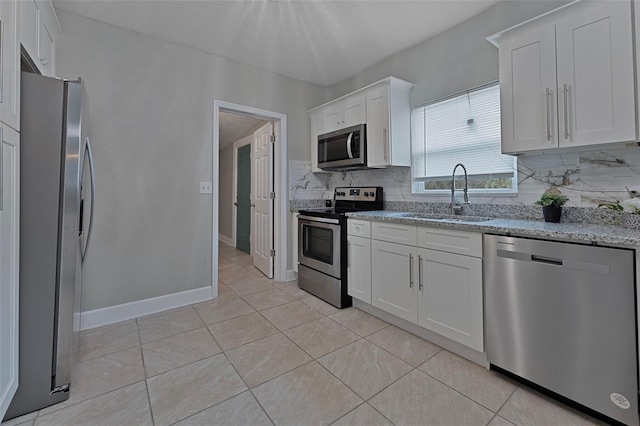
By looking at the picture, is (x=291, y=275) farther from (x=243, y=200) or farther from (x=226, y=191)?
(x=226, y=191)

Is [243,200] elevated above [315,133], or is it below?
below

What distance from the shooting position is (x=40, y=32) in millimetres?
1842

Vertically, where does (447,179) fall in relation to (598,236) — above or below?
above

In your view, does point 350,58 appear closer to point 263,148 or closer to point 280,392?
point 263,148

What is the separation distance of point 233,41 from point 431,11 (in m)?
1.79

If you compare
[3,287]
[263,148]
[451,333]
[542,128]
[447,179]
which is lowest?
[451,333]

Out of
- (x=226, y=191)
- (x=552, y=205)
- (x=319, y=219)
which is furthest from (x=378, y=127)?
(x=226, y=191)

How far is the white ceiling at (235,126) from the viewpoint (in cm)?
447

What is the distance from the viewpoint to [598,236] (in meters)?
1.30

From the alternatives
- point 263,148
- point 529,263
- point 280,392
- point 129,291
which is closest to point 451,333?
point 529,263

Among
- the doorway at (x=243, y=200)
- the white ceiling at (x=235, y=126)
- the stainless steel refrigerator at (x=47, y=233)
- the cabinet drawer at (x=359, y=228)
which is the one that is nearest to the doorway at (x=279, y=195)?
the white ceiling at (x=235, y=126)

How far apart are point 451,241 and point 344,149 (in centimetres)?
167

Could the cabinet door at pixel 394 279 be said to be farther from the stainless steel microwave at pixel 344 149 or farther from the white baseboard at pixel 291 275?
the white baseboard at pixel 291 275

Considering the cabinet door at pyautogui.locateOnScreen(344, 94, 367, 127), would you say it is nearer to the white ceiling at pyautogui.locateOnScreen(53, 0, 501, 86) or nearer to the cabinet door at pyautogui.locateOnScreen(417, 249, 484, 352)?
the white ceiling at pyautogui.locateOnScreen(53, 0, 501, 86)
